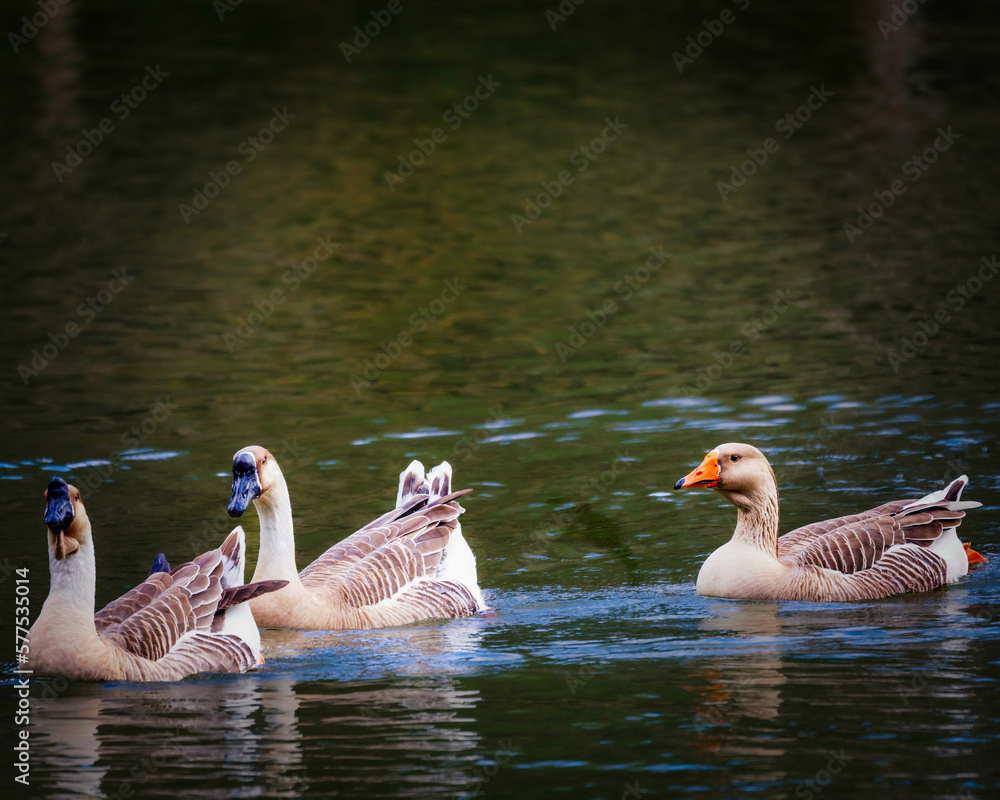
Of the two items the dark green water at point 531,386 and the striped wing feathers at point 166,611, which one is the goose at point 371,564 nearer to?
the dark green water at point 531,386

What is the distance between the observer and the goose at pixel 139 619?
10875 millimetres

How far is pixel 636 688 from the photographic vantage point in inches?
434

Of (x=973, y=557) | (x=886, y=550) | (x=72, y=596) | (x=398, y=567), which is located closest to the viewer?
(x=72, y=596)

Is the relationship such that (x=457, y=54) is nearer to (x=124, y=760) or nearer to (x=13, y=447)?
(x=13, y=447)

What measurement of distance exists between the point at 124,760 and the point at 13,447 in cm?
906

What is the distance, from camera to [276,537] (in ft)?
41.1

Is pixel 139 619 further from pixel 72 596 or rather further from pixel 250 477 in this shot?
pixel 250 477

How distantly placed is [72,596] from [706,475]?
5.27 m

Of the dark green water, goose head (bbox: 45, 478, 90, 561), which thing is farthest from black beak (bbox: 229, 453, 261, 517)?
goose head (bbox: 45, 478, 90, 561)

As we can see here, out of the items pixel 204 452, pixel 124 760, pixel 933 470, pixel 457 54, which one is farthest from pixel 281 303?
pixel 457 54

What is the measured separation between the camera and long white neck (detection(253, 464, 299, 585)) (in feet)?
40.9

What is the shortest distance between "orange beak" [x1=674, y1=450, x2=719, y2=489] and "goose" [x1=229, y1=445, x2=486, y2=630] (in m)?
1.91

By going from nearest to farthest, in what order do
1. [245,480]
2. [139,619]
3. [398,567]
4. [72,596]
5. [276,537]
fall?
[72,596] → [139,619] → [245,480] → [276,537] → [398,567]

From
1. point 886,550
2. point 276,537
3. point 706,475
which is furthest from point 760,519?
point 276,537
